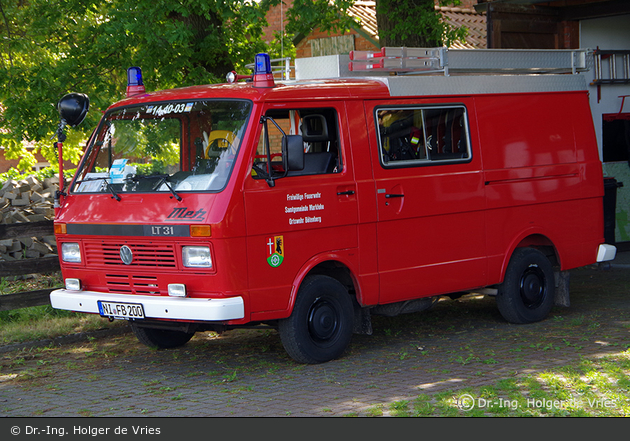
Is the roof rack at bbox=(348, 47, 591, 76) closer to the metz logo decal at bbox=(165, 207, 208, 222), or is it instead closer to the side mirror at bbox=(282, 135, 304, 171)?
the side mirror at bbox=(282, 135, 304, 171)

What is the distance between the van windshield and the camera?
22.4 ft

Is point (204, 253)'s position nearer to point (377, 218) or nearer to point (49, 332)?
point (377, 218)

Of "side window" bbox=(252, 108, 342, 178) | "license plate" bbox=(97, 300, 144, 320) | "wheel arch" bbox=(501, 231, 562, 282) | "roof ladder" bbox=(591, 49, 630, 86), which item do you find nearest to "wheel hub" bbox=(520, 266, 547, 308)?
"wheel arch" bbox=(501, 231, 562, 282)

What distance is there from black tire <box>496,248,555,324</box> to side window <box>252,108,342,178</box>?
2617mm

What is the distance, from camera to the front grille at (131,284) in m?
6.88

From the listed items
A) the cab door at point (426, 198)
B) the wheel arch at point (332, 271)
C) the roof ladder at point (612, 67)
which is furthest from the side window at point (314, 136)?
the roof ladder at point (612, 67)

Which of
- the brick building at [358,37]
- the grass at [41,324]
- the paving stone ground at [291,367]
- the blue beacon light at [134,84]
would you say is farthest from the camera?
the brick building at [358,37]

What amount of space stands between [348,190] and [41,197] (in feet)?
29.4

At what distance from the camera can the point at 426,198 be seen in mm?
7859

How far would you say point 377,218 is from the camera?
7.52 metres

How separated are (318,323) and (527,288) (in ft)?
9.41

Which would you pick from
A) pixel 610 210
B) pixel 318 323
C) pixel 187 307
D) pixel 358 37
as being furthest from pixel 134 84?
pixel 358 37

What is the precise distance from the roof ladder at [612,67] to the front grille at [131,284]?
9.27m

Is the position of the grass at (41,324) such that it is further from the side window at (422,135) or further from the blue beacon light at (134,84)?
the side window at (422,135)
